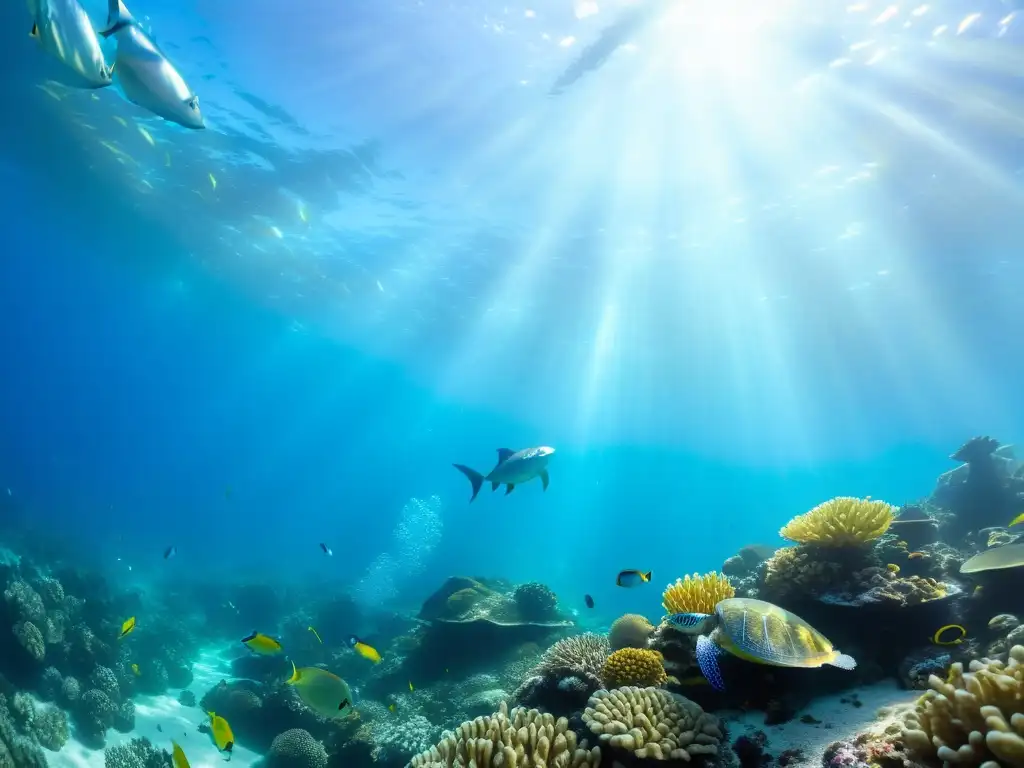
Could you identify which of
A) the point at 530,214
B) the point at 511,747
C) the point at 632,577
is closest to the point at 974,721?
the point at 511,747

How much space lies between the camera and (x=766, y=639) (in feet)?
10.2

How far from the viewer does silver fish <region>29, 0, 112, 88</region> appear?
2686mm

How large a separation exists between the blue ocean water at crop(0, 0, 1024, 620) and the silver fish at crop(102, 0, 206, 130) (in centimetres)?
1160

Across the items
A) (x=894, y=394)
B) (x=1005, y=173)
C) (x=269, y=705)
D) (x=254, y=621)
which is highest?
(x=894, y=394)

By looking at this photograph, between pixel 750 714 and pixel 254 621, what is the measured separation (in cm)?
2214

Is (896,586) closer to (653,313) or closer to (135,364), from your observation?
(653,313)

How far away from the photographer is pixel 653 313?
109 ft

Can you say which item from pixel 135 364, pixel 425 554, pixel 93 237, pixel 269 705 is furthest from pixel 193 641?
pixel 135 364

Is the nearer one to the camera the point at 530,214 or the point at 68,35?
the point at 68,35

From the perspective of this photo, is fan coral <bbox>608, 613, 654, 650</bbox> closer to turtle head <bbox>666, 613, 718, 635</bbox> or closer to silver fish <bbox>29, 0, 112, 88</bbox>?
turtle head <bbox>666, 613, 718, 635</bbox>

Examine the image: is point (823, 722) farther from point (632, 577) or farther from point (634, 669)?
point (632, 577)

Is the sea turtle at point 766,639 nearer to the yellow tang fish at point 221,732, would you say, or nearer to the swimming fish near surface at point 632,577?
the swimming fish near surface at point 632,577

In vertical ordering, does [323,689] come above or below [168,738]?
above

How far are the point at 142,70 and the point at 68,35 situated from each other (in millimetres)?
416
